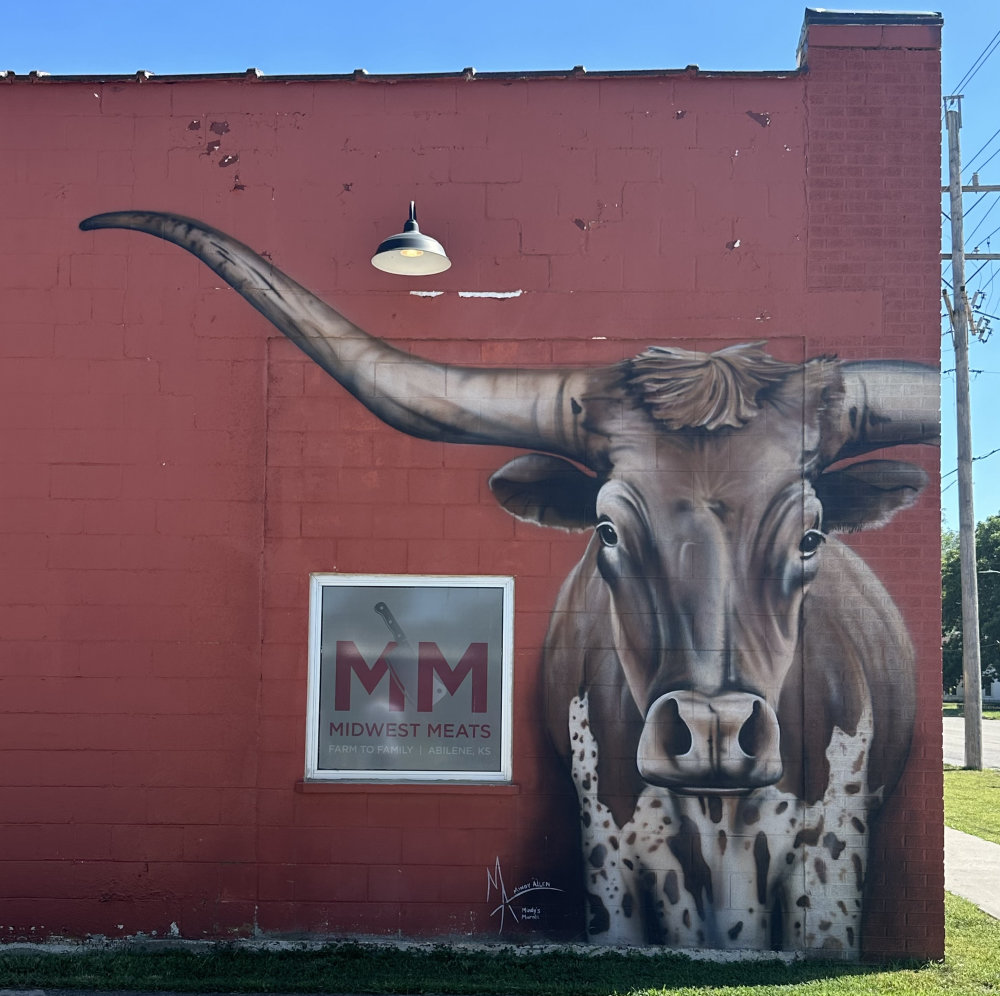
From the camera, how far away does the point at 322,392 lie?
7.27 metres

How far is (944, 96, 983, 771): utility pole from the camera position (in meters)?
19.4

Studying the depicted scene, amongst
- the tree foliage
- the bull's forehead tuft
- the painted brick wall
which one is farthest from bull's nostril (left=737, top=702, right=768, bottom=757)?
the tree foliage

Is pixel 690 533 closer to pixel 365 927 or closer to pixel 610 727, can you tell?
pixel 610 727

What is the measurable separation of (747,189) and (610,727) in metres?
3.64

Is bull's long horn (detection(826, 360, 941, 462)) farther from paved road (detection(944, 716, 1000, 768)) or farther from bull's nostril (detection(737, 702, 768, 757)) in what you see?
paved road (detection(944, 716, 1000, 768))

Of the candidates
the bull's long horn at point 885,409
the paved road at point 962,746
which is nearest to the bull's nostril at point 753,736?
the bull's long horn at point 885,409

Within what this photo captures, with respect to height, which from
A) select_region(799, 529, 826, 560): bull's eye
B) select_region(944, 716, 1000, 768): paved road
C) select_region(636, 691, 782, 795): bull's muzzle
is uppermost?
select_region(799, 529, 826, 560): bull's eye

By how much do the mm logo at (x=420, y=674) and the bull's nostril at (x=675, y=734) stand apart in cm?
116

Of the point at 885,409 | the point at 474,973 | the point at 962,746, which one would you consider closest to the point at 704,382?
the point at 885,409

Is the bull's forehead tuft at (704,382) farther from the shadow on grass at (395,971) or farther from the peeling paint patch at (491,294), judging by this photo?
the shadow on grass at (395,971)

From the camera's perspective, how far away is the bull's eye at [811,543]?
23.2ft

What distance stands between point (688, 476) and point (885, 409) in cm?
135

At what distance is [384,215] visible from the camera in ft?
24.2

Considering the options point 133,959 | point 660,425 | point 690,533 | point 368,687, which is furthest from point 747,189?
point 133,959
